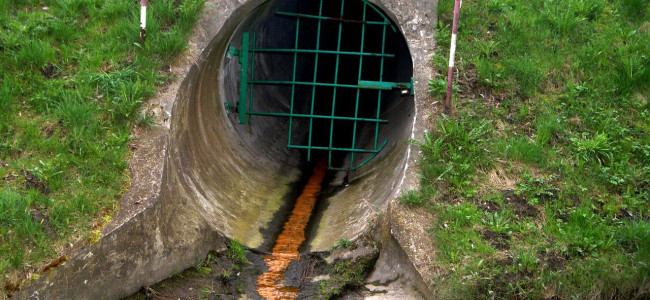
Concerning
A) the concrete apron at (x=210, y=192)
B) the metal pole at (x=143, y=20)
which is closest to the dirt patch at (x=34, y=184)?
the concrete apron at (x=210, y=192)

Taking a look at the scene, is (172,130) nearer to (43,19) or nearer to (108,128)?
(108,128)

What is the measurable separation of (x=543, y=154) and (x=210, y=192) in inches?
123

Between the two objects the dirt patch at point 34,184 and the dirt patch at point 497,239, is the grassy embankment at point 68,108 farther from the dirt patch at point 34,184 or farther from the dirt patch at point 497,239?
the dirt patch at point 497,239

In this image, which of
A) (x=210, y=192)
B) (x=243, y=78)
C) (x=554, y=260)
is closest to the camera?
(x=554, y=260)

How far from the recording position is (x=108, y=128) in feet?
20.0

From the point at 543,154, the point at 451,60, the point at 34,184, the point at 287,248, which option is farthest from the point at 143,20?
the point at 543,154

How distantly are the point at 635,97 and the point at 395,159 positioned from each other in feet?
7.83

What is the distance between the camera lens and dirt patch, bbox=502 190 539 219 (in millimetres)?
5766

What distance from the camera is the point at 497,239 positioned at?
5.53 m

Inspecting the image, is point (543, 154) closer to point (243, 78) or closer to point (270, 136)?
point (243, 78)

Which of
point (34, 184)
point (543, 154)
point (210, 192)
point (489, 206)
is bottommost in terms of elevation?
point (210, 192)

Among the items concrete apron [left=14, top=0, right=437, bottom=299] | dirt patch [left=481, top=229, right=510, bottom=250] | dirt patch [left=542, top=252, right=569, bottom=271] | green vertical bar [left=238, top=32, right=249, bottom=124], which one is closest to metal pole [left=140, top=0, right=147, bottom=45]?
concrete apron [left=14, top=0, right=437, bottom=299]

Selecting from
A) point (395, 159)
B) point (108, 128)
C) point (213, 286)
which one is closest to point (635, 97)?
point (395, 159)

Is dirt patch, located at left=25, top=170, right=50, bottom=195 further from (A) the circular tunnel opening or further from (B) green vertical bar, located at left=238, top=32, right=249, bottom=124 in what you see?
(B) green vertical bar, located at left=238, top=32, right=249, bottom=124
